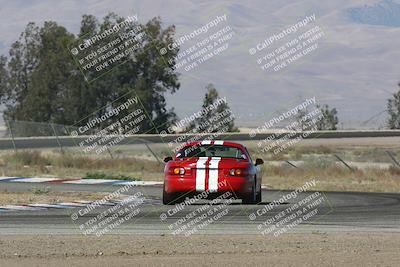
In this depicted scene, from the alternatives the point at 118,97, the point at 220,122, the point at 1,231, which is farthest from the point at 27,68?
the point at 1,231

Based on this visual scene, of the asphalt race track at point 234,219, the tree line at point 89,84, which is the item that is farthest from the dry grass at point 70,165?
the tree line at point 89,84

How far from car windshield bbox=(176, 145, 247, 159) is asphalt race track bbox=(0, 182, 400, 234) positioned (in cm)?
95

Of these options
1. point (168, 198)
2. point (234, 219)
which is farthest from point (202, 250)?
point (168, 198)

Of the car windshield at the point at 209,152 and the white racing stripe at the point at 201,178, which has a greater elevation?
the car windshield at the point at 209,152

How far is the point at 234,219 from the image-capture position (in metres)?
16.7

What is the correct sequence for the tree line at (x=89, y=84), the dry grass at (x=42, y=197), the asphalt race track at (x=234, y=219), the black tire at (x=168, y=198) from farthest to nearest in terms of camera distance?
the tree line at (x=89, y=84), the dry grass at (x=42, y=197), the black tire at (x=168, y=198), the asphalt race track at (x=234, y=219)

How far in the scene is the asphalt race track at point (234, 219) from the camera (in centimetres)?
1484

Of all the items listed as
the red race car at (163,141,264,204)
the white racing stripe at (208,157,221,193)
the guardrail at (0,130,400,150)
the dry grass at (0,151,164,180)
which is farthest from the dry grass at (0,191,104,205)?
the guardrail at (0,130,400,150)

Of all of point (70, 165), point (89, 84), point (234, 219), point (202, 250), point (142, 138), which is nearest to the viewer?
point (202, 250)

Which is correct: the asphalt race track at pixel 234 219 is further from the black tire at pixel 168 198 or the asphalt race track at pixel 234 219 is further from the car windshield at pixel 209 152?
the car windshield at pixel 209 152

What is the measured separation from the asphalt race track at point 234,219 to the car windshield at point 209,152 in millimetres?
950

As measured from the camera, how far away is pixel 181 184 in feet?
61.7

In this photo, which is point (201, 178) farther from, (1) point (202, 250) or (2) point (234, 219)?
(1) point (202, 250)

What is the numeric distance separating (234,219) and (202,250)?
4.63 meters
